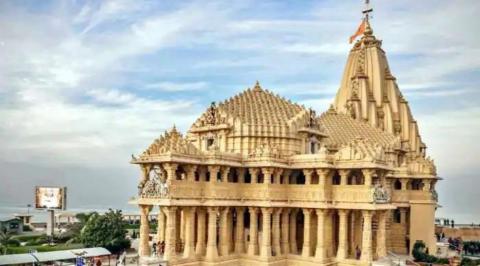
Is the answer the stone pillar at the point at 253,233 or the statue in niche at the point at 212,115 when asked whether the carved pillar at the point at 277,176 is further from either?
the statue in niche at the point at 212,115

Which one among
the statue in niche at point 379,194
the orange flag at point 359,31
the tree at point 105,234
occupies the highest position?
the orange flag at point 359,31

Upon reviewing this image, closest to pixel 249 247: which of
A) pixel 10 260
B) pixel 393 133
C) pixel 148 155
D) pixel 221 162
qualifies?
pixel 221 162

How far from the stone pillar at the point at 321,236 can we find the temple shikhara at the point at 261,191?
0.06 meters

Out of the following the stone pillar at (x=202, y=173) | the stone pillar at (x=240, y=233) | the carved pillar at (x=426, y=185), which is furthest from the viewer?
the carved pillar at (x=426, y=185)

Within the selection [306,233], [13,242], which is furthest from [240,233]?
[13,242]

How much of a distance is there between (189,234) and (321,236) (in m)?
7.76

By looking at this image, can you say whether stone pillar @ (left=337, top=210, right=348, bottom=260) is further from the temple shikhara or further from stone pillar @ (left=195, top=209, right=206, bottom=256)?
stone pillar @ (left=195, top=209, right=206, bottom=256)

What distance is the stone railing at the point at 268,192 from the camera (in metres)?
29.5

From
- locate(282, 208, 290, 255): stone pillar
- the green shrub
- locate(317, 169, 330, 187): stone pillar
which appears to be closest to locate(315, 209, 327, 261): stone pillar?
locate(317, 169, 330, 187): stone pillar

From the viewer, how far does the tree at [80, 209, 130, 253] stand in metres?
37.7

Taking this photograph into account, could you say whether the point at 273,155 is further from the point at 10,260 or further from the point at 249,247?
the point at 10,260

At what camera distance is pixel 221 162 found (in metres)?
30.7

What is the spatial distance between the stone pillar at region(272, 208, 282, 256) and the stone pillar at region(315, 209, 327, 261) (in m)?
2.39

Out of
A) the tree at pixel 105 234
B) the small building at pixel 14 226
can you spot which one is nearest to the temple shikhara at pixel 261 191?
the tree at pixel 105 234
